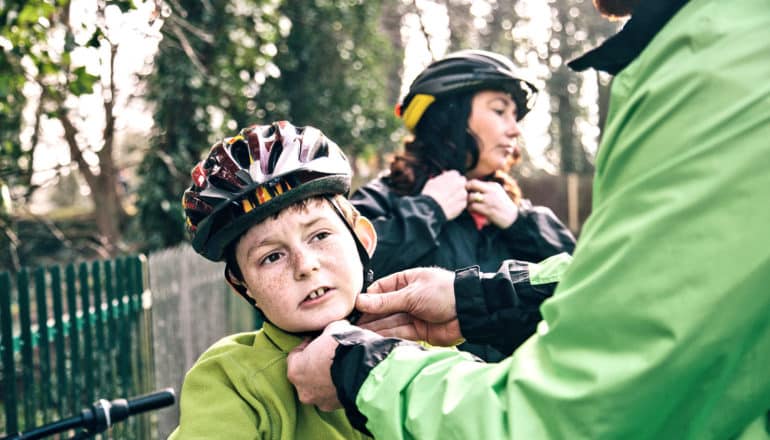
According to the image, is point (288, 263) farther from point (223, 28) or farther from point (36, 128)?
point (223, 28)

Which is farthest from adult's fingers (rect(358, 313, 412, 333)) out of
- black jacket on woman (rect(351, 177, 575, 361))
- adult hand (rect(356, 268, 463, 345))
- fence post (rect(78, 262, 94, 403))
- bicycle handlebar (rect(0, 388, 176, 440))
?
fence post (rect(78, 262, 94, 403))

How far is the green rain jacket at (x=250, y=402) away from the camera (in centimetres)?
198

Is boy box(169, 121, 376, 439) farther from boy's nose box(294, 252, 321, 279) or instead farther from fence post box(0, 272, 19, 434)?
fence post box(0, 272, 19, 434)

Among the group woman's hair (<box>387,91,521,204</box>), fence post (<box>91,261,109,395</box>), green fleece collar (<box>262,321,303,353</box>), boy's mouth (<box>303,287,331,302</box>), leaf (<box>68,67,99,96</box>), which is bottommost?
fence post (<box>91,261,109,395</box>)

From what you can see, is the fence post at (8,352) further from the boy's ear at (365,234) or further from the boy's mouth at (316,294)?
the boy's mouth at (316,294)

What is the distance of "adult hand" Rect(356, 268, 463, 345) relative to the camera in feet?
7.13

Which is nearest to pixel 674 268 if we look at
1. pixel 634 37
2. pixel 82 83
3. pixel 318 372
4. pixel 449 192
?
pixel 634 37

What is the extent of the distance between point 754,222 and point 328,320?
1276 millimetres

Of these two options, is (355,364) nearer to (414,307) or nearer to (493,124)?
(414,307)

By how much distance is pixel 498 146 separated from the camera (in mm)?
3760

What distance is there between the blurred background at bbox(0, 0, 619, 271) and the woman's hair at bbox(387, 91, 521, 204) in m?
0.56

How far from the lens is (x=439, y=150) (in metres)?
3.79

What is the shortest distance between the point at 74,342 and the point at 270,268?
3.14 metres

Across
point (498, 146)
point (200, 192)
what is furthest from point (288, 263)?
point (498, 146)
